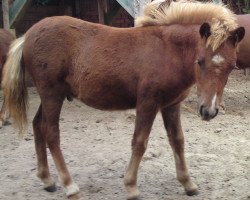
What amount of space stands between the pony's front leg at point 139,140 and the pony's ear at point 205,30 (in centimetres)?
77

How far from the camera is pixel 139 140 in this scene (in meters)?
4.00

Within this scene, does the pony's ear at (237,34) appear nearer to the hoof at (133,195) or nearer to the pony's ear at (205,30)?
the pony's ear at (205,30)

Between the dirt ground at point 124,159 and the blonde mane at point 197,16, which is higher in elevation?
the blonde mane at point 197,16

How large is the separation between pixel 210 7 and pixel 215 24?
1.08 feet

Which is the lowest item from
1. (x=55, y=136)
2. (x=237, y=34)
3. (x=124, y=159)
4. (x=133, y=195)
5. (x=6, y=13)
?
(x=124, y=159)

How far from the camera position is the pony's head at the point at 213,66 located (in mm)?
3527

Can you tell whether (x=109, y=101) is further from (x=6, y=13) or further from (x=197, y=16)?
(x=6, y=13)

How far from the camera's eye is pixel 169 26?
4.03 metres

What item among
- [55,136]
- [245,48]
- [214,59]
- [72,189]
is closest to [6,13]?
[245,48]

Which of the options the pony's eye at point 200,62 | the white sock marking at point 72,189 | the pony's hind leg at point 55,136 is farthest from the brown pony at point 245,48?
the white sock marking at point 72,189

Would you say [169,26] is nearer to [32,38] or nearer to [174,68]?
[174,68]

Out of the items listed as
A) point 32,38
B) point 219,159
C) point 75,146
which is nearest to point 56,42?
point 32,38

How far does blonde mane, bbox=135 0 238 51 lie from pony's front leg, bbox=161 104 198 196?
0.86m

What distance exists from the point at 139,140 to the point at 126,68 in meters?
0.67
